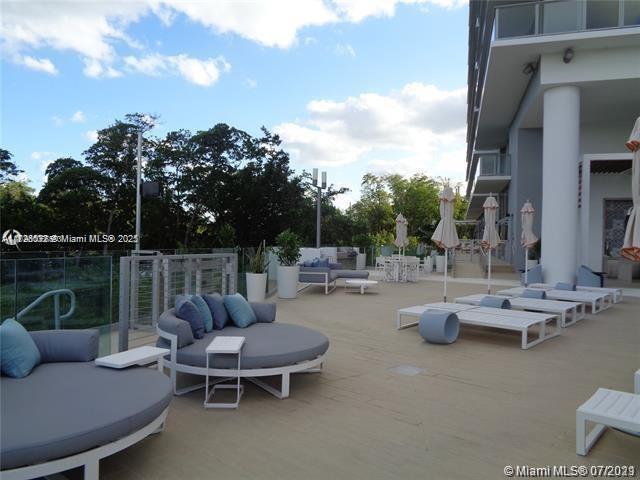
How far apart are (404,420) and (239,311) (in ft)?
8.21

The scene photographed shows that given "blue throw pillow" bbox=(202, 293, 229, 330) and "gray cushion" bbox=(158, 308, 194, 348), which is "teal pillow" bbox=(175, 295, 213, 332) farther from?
"gray cushion" bbox=(158, 308, 194, 348)

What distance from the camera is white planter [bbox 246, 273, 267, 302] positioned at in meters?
11.2

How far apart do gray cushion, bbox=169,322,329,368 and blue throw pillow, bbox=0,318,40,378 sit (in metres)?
1.28

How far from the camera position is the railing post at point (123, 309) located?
5.51 meters

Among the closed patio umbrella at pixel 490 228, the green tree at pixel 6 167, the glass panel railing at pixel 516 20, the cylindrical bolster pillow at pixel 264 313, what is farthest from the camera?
the green tree at pixel 6 167

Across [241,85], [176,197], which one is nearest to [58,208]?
[176,197]

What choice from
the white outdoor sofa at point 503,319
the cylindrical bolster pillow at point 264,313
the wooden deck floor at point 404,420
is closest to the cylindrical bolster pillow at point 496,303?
the white outdoor sofa at point 503,319

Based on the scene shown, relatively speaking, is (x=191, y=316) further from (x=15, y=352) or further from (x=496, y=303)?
(x=496, y=303)

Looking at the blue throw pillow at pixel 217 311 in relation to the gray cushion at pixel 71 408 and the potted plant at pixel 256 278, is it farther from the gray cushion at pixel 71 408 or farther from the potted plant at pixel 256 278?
the potted plant at pixel 256 278

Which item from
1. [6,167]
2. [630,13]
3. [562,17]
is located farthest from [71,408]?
[6,167]

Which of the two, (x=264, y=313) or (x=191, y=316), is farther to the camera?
(x=264, y=313)

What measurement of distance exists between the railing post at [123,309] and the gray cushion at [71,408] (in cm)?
172

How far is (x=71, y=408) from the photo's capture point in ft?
9.47

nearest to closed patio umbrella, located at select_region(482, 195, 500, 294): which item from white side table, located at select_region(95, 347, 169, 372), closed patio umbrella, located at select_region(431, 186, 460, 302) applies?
closed patio umbrella, located at select_region(431, 186, 460, 302)
